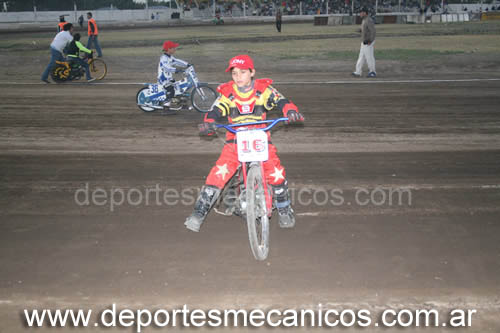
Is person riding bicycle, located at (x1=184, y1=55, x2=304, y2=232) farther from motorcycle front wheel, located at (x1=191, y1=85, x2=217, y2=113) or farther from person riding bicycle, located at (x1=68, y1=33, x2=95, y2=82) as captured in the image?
person riding bicycle, located at (x1=68, y1=33, x2=95, y2=82)

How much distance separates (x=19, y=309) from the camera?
4070 mm

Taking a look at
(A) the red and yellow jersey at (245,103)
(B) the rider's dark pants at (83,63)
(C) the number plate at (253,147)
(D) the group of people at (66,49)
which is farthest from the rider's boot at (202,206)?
(B) the rider's dark pants at (83,63)

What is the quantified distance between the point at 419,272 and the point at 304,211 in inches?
72.3

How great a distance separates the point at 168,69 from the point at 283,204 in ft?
23.7

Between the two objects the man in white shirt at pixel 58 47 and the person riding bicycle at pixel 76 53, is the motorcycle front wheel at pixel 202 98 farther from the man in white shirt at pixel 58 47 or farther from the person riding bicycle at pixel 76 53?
the man in white shirt at pixel 58 47

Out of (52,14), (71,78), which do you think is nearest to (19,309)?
(71,78)

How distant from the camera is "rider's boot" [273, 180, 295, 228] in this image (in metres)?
5.39

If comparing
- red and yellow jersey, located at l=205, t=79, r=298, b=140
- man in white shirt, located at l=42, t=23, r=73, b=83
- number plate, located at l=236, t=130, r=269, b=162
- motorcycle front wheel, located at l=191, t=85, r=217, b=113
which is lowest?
motorcycle front wheel, located at l=191, t=85, r=217, b=113

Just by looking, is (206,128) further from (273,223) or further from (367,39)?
(367,39)

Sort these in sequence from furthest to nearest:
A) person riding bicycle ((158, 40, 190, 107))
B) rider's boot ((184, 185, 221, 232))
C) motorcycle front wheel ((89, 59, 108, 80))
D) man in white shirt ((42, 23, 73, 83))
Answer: motorcycle front wheel ((89, 59, 108, 80))
man in white shirt ((42, 23, 73, 83))
person riding bicycle ((158, 40, 190, 107))
rider's boot ((184, 185, 221, 232))

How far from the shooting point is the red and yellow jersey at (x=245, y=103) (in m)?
Answer: 5.18

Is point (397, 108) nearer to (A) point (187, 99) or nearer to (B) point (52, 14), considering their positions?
(A) point (187, 99)

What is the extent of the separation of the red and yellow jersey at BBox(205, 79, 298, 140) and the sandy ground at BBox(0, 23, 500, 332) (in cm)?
129

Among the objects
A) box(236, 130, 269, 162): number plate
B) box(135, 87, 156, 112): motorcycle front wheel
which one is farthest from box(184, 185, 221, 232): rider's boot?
box(135, 87, 156, 112): motorcycle front wheel
